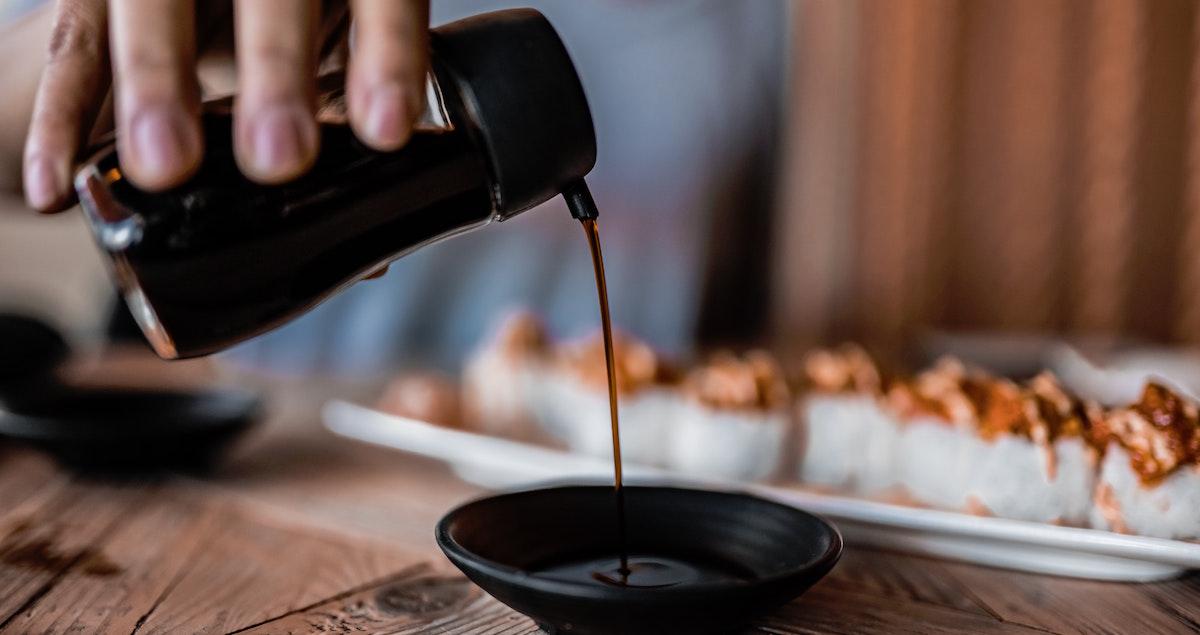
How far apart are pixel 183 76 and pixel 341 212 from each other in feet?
0.34

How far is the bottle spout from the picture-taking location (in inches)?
22.5

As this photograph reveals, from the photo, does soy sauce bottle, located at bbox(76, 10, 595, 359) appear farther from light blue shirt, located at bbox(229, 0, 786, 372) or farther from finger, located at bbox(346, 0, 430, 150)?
light blue shirt, located at bbox(229, 0, 786, 372)

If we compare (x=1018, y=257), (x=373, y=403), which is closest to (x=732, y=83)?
(x=1018, y=257)

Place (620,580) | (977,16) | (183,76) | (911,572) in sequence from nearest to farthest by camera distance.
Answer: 1. (183,76)
2. (620,580)
3. (911,572)
4. (977,16)

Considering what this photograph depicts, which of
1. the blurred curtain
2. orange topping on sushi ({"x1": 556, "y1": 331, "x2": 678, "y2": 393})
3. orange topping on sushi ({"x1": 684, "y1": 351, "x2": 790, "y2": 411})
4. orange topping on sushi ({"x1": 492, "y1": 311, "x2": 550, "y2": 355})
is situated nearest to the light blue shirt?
the blurred curtain

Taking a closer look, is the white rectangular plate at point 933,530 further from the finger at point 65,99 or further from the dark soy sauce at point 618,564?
the finger at point 65,99

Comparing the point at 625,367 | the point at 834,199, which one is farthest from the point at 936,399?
the point at 834,199

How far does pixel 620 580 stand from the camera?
59 cm

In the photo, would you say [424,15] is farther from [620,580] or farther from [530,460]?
[530,460]

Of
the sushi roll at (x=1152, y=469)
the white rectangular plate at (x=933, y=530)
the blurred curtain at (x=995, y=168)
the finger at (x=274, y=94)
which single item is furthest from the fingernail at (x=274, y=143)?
the blurred curtain at (x=995, y=168)

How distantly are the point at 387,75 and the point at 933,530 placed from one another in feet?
1.76

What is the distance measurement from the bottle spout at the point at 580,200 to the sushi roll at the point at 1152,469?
0.45 metres

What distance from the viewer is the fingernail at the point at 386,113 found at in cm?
46

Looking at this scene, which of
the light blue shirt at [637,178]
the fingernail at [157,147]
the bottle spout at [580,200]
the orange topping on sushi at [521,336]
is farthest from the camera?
the light blue shirt at [637,178]
